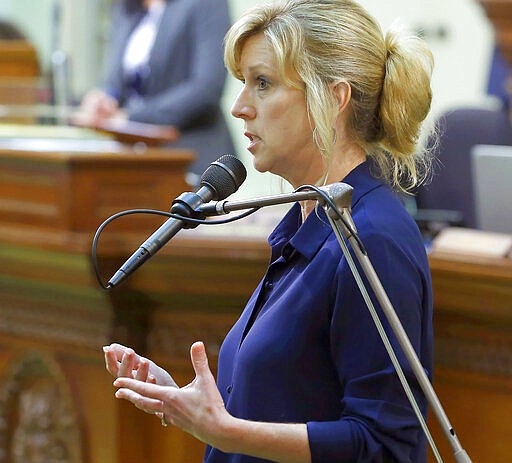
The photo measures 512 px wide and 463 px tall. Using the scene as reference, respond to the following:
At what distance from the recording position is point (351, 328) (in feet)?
5.33

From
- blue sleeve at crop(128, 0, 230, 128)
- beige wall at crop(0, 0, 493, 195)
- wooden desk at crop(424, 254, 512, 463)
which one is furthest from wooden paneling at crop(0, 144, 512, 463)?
beige wall at crop(0, 0, 493, 195)

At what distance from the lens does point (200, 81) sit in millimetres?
4227

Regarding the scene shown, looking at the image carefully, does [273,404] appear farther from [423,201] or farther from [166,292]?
[423,201]

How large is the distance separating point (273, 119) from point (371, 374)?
412 millimetres

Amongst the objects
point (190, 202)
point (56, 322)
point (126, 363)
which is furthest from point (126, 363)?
point (56, 322)

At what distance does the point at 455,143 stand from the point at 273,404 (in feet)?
9.52

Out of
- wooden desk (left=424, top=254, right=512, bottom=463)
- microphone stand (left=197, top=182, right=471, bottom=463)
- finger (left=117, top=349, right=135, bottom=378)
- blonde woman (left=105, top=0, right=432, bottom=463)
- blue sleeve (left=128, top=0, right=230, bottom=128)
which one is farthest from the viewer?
→ blue sleeve (left=128, top=0, right=230, bottom=128)

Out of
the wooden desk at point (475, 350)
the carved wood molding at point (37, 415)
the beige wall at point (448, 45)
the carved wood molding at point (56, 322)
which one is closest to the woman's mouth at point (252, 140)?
the wooden desk at point (475, 350)

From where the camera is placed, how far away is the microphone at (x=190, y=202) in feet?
5.14

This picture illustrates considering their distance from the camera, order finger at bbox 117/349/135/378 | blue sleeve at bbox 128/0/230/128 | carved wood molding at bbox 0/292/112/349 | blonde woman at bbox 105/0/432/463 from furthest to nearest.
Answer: blue sleeve at bbox 128/0/230/128
carved wood molding at bbox 0/292/112/349
finger at bbox 117/349/135/378
blonde woman at bbox 105/0/432/463

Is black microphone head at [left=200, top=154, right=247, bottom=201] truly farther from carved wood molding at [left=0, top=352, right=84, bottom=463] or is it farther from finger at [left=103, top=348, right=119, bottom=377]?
carved wood molding at [left=0, top=352, right=84, bottom=463]

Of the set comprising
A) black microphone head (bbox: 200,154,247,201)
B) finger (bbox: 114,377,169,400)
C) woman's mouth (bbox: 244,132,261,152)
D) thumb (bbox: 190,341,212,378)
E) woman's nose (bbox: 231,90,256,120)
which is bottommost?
finger (bbox: 114,377,169,400)

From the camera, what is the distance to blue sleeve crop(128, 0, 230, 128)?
13.9 feet

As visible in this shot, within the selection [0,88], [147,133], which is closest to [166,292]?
[147,133]
